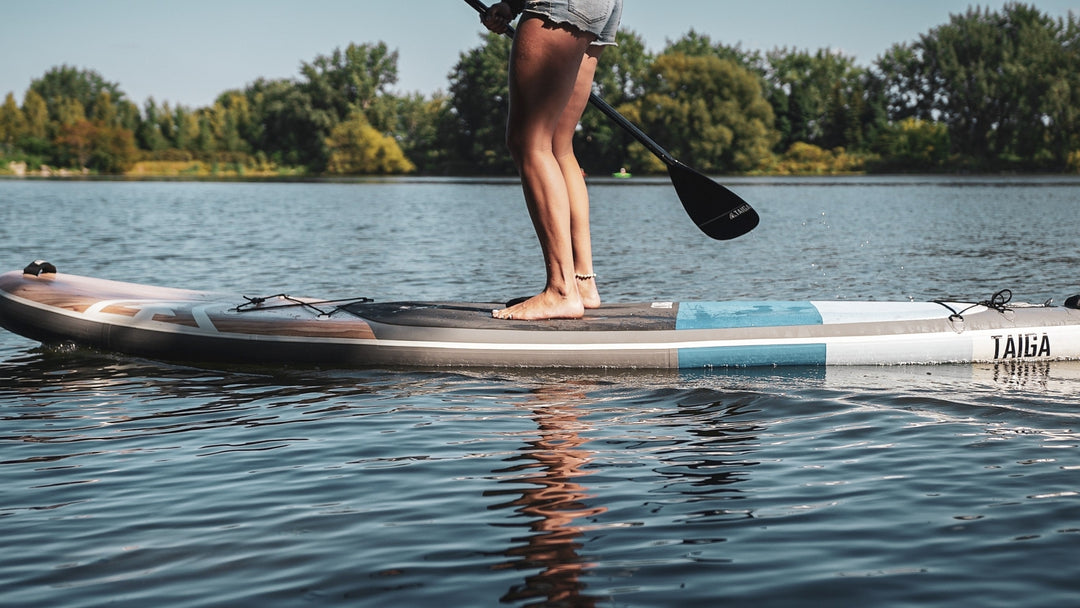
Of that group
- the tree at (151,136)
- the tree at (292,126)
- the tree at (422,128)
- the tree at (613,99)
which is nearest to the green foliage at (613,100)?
the tree at (613,99)

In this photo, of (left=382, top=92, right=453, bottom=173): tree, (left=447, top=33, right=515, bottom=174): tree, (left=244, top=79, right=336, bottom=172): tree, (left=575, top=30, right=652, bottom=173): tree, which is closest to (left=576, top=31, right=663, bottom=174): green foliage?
(left=575, top=30, right=652, bottom=173): tree

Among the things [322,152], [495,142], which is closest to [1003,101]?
[495,142]

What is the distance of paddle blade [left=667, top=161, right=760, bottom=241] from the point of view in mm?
7168

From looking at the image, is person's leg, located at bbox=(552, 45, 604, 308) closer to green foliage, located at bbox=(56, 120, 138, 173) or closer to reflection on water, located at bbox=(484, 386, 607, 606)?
reflection on water, located at bbox=(484, 386, 607, 606)

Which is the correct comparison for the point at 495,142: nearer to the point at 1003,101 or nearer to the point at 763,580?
the point at 1003,101

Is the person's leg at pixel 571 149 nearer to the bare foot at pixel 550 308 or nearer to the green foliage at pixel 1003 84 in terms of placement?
the bare foot at pixel 550 308

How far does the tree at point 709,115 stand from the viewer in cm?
7769

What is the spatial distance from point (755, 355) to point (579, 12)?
221 cm

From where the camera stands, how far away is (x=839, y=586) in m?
3.29

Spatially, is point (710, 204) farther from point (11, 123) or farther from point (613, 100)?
point (11, 123)

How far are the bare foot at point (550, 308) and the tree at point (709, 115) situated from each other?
2822 inches

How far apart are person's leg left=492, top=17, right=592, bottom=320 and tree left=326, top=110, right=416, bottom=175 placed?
8983 centimetres

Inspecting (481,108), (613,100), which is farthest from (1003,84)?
(481,108)

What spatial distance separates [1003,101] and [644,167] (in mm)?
25204
